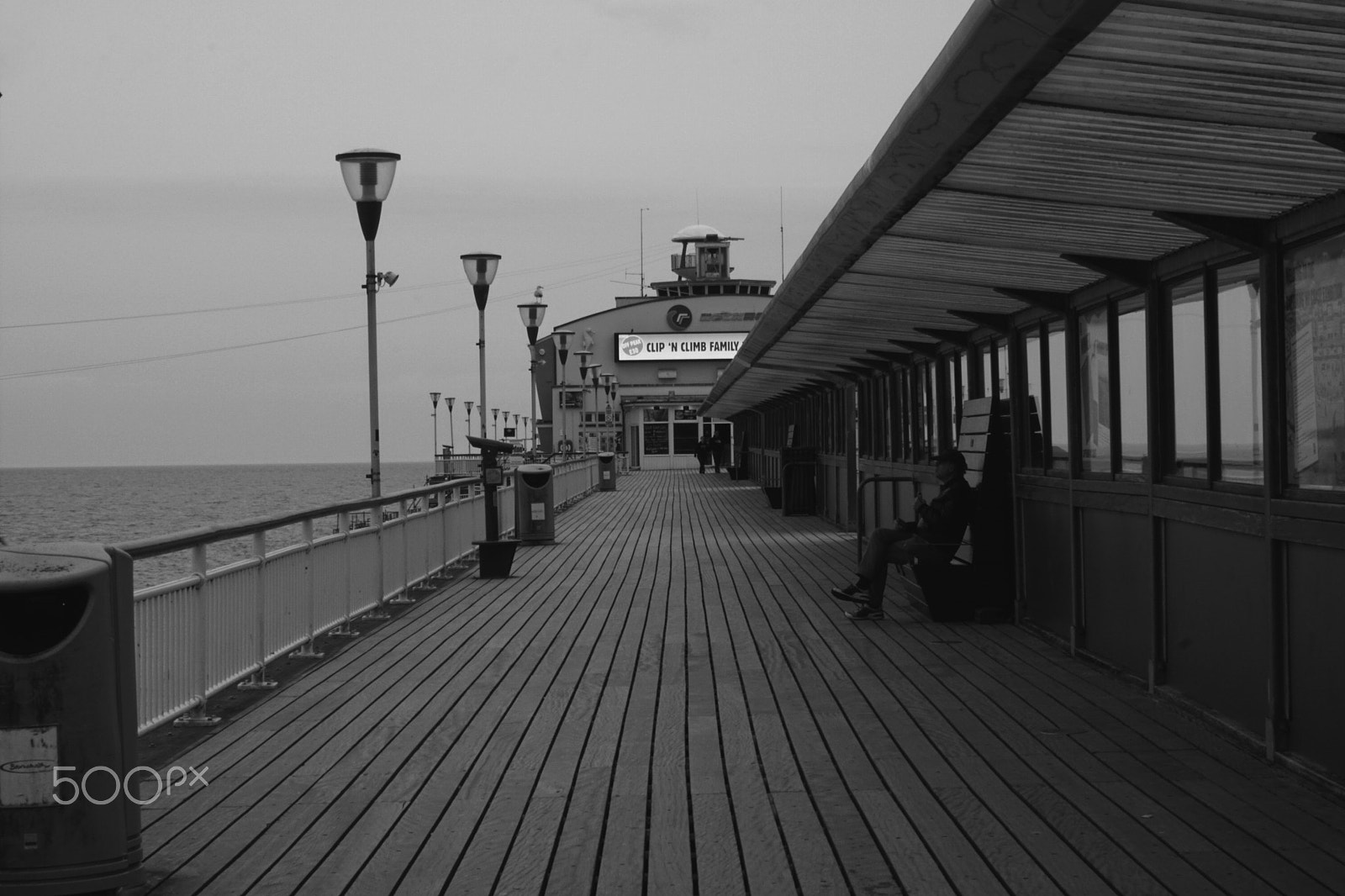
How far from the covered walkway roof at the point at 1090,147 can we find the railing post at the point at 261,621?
3.06 m

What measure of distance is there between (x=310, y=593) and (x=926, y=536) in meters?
3.94

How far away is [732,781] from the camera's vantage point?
17.9ft

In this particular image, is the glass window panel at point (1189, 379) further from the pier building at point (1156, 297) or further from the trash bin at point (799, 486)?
the trash bin at point (799, 486)

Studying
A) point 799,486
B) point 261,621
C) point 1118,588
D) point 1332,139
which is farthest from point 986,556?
point 799,486

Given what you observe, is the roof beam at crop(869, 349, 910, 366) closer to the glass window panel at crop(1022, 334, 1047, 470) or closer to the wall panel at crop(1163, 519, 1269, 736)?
the glass window panel at crop(1022, 334, 1047, 470)

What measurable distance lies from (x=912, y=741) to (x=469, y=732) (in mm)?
1805

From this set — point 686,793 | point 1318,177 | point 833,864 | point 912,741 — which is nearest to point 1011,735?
point 912,741

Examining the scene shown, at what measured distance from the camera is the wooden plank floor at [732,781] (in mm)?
4262

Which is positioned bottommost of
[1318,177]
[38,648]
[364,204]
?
[38,648]

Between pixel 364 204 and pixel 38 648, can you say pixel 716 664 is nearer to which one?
pixel 38 648

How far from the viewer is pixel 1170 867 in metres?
4.21

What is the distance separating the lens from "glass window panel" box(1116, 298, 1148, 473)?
7.26 meters

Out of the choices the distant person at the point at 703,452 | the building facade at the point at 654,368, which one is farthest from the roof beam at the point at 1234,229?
the building facade at the point at 654,368

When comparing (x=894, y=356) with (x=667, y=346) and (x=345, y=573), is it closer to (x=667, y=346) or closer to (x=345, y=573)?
(x=345, y=573)
